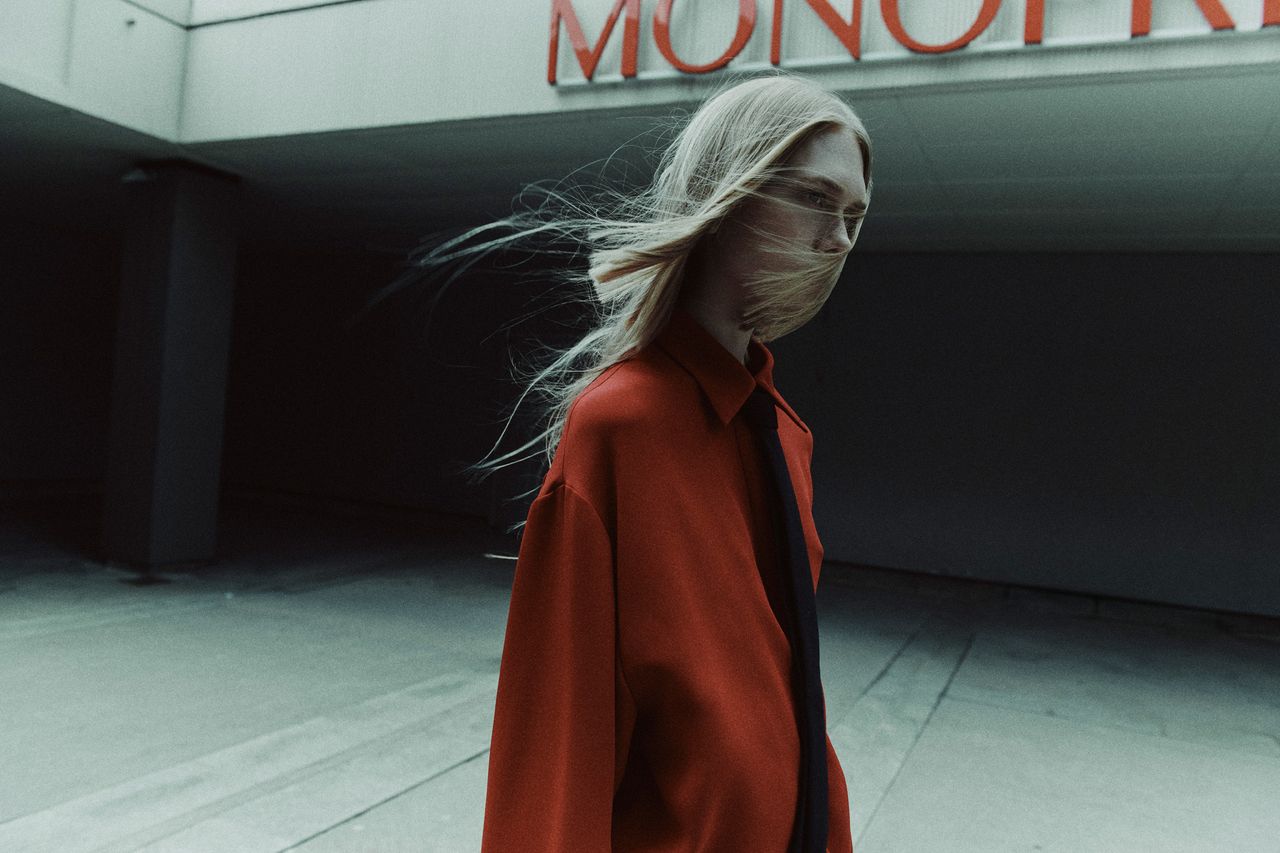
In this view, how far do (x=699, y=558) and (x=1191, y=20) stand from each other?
4.79 meters

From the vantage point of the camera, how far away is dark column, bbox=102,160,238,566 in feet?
26.9

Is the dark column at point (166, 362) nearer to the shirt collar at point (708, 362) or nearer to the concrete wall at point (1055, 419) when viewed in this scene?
the concrete wall at point (1055, 419)

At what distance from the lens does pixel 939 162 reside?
6.46 metres

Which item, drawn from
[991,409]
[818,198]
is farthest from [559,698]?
A: [991,409]

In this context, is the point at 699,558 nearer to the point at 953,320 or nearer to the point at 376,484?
the point at 953,320

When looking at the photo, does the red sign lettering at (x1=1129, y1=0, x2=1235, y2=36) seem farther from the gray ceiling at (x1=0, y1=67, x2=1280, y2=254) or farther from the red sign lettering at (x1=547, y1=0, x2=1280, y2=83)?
the gray ceiling at (x1=0, y1=67, x2=1280, y2=254)

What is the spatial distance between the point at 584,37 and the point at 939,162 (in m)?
2.49

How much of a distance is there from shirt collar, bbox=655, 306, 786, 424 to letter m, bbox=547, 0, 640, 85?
4892 millimetres

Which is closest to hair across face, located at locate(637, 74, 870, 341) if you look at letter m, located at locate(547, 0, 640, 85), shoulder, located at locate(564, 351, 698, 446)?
shoulder, located at locate(564, 351, 698, 446)

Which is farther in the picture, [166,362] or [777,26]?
[166,362]

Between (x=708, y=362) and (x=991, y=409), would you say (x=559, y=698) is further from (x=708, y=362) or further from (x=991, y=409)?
(x=991, y=409)

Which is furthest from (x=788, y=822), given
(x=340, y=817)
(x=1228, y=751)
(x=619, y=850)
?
(x=1228, y=751)

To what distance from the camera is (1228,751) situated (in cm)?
522

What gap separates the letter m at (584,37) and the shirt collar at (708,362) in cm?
489
